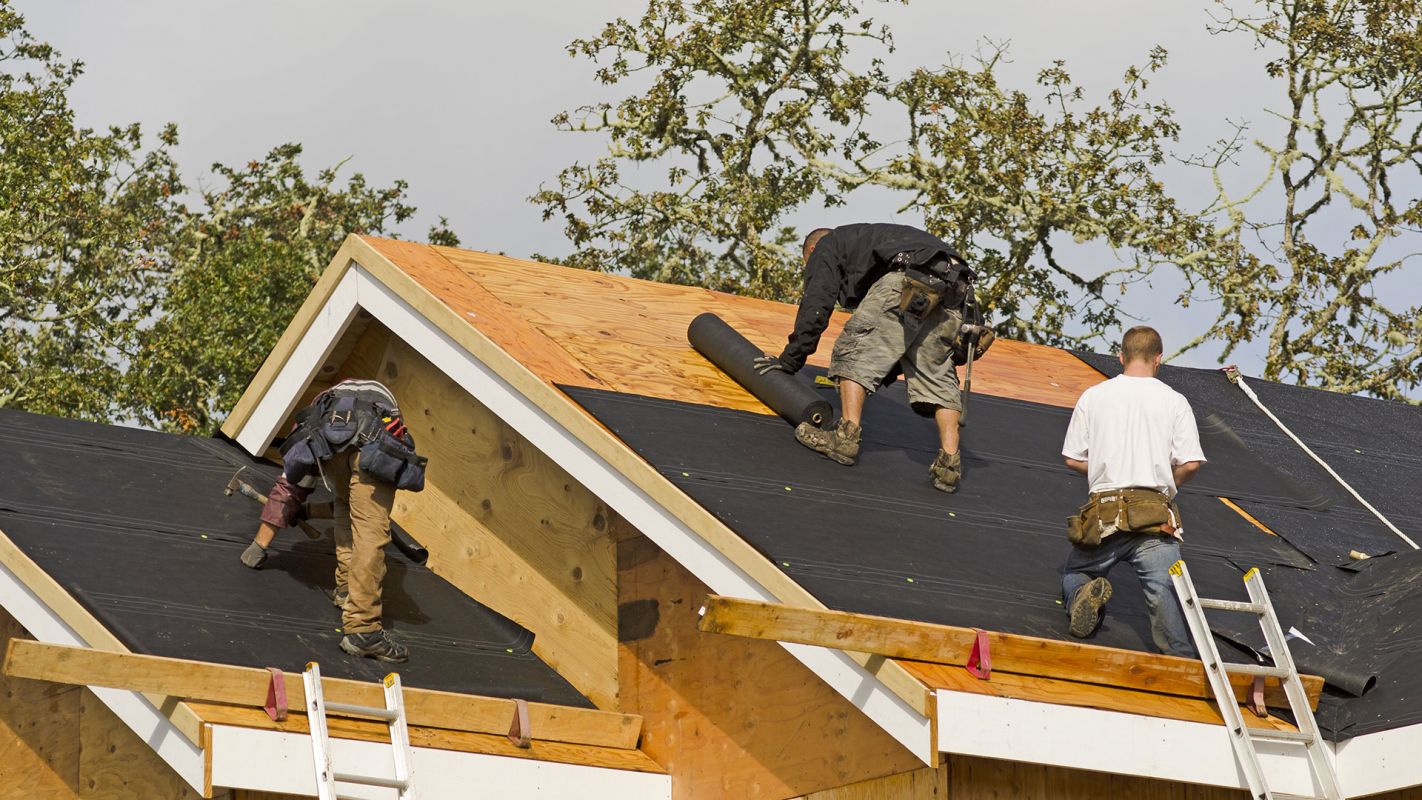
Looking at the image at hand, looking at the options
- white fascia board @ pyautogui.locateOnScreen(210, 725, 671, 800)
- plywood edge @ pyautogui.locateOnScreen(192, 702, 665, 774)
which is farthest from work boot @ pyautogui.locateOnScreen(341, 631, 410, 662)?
white fascia board @ pyautogui.locateOnScreen(210, 725, 671, 800)

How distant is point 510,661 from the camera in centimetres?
873

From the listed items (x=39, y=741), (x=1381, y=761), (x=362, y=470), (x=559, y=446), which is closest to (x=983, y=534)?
(x=559, y=446)

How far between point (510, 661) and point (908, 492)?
2.12 m

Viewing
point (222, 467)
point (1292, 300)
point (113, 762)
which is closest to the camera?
point (113, 762)

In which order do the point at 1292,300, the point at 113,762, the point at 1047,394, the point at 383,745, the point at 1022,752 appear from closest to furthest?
the point at 1022,752 < the point at 383,745 < the point at 113,762 < the point at 1047,394 < the point at 1292,300

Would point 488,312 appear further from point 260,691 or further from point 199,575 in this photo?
point 260,691

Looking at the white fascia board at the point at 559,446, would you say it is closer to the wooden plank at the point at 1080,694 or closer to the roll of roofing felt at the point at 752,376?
the wooden plank at the point at 1080,694

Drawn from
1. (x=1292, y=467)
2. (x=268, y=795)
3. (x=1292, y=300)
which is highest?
(x=1292, y=300)

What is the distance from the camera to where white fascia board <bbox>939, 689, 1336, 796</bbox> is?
6426 millimetres

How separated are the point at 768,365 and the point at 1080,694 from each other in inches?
127

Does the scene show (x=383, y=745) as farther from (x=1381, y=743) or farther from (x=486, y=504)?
(x=1381, y=743)

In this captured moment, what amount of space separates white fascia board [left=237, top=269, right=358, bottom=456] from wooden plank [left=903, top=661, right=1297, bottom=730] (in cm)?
440

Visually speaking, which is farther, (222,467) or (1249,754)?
(222,467)

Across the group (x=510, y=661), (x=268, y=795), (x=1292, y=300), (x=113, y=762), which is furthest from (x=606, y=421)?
(x=1292, y=300)
